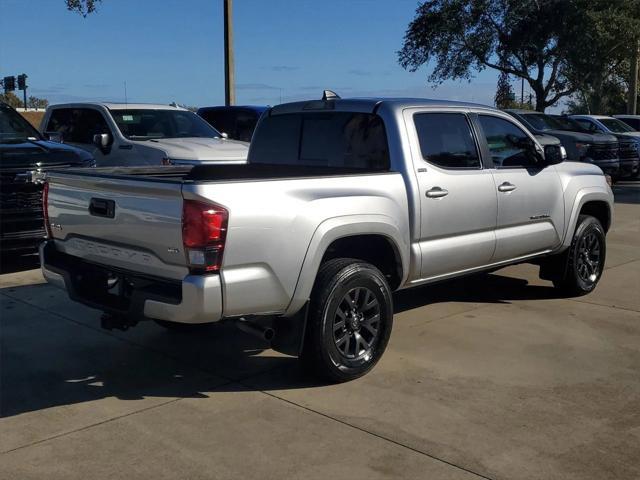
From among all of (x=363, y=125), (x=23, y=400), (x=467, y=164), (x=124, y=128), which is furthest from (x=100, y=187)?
(x=124, y=128)

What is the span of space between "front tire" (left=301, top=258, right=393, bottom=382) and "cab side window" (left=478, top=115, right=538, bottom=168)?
187cm

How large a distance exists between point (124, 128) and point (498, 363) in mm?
7413

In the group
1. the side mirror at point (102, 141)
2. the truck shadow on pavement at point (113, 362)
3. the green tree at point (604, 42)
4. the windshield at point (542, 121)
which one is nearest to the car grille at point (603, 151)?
the windshield at point (542, 121)

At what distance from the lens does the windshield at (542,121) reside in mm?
17328

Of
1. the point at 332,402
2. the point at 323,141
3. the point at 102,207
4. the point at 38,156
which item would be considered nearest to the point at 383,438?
the point at 332,402

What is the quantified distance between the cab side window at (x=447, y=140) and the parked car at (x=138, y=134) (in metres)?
4.78

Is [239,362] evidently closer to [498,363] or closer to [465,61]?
[498,363]

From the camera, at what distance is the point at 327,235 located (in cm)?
447

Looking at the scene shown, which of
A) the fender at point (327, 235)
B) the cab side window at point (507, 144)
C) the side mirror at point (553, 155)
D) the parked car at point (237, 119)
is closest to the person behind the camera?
the fender at point (327, 235)

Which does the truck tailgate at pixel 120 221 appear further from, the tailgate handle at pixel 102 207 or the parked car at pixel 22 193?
the parked car at pixel 22 193

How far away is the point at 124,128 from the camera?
10.7 meters

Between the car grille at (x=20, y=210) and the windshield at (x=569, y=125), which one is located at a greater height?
the windshield at (x=569, y=125)

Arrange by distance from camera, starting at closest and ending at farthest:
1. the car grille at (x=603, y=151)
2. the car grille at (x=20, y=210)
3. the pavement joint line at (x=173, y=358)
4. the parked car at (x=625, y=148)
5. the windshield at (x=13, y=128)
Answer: the pavement joint line at (x=173, y=358), the car grille at (x=20, y=210), the windshield at (x=13, y=128), the car grille at (x=603, y=151), the parked car at (x=625, y=148)

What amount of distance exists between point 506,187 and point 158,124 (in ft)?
21.7
